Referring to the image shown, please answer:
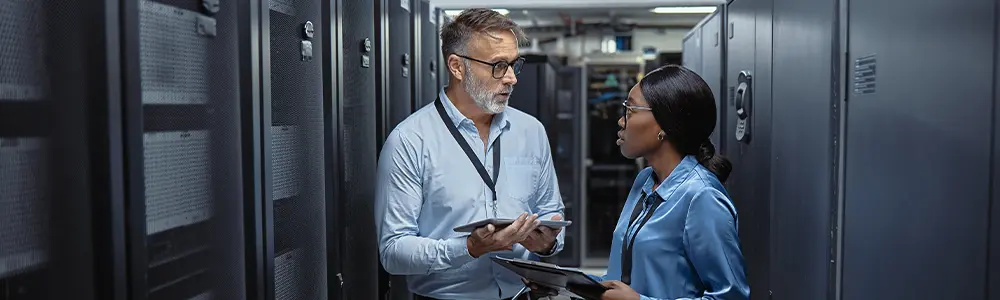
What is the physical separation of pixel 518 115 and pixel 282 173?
83cm

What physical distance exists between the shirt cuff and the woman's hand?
0.44m

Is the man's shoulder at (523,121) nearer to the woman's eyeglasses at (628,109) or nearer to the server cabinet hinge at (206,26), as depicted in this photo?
the woman's eyeglasses at (628,109)

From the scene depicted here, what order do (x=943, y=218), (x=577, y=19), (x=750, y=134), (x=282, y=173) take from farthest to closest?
(x=577, y=19)
(x=750, y=134)
(x=282, y=173)
(x=943, y=218)

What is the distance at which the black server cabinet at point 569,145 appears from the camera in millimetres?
6555

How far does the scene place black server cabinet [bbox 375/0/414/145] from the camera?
8.57 feet

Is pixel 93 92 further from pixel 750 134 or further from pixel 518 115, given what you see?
pixel 750 134

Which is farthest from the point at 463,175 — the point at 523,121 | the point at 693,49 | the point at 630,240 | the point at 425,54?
the point at 693,49

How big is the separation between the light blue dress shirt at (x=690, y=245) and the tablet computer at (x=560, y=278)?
99 millimetres

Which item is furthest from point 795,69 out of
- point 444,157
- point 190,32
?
point 190,32

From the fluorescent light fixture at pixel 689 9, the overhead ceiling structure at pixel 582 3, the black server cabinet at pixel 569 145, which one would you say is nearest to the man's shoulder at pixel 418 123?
the overhead ceiling structure at pixel 582 3

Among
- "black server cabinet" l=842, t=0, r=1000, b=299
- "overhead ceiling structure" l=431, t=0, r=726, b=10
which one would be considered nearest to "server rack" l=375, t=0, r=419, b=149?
"overhead ceiling structure" l=431, t=0, r=726, b=10

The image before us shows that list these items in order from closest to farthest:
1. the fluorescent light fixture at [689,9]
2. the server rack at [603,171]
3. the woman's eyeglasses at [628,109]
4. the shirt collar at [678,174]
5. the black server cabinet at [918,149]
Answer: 1. the black server cabinet at [918,149]
2. the shirt collar at [678,174]
3. the woman's eyeglasses at [628,109]
4. the fluorescent light fixture at [689,9]
5. the server rack at [603,171]

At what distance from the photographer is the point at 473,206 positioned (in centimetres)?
221

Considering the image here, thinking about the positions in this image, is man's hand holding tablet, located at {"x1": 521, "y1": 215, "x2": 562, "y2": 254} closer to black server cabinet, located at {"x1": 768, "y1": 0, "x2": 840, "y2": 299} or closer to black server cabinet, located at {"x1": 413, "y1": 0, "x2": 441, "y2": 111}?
black server cabinet, located at {"x1": 768, "y1": 0, "x2": 840, "y2": 299}
